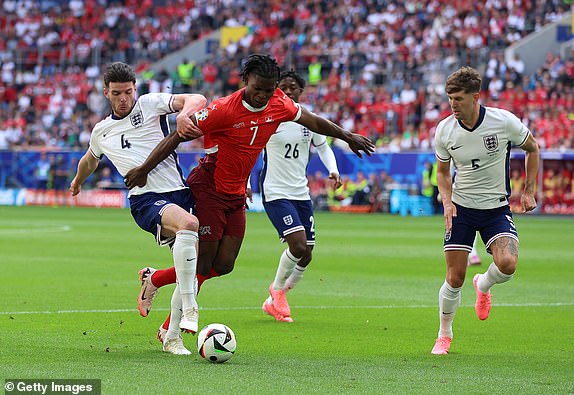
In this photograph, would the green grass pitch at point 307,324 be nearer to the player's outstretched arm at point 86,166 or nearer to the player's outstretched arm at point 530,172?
the player's outstretched arm at point 530,172

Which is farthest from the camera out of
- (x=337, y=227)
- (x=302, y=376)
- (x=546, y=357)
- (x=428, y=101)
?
(x=428, y=101)

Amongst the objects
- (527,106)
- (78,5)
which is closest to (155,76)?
(78,5)

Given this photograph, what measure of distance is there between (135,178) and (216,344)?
1.58 meters

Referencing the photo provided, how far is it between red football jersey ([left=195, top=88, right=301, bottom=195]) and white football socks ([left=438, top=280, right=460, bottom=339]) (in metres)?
1.95

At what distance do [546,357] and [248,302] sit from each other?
17.1 ft

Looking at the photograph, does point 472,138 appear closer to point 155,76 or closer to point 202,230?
point 202,230

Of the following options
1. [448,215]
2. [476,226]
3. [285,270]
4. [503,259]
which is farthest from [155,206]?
[285,270]

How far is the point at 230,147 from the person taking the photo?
9.27m

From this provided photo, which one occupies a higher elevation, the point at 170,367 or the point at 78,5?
the point at 78,5

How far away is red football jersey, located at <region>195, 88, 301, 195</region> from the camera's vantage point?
8.94m

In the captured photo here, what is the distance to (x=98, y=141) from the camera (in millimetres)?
9555

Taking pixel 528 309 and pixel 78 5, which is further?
pixel 78 5

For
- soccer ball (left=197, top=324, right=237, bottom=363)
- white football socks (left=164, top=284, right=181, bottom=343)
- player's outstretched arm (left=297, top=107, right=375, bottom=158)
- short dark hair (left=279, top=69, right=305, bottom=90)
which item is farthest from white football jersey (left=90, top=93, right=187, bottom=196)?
short dark hair (left=279, top=69, right=305, bottom=90)

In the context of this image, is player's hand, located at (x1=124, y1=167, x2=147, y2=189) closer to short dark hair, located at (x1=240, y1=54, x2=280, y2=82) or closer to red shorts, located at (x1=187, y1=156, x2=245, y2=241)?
red shorts, located at (x1=187, y1=156, x2=245, y2=241)
